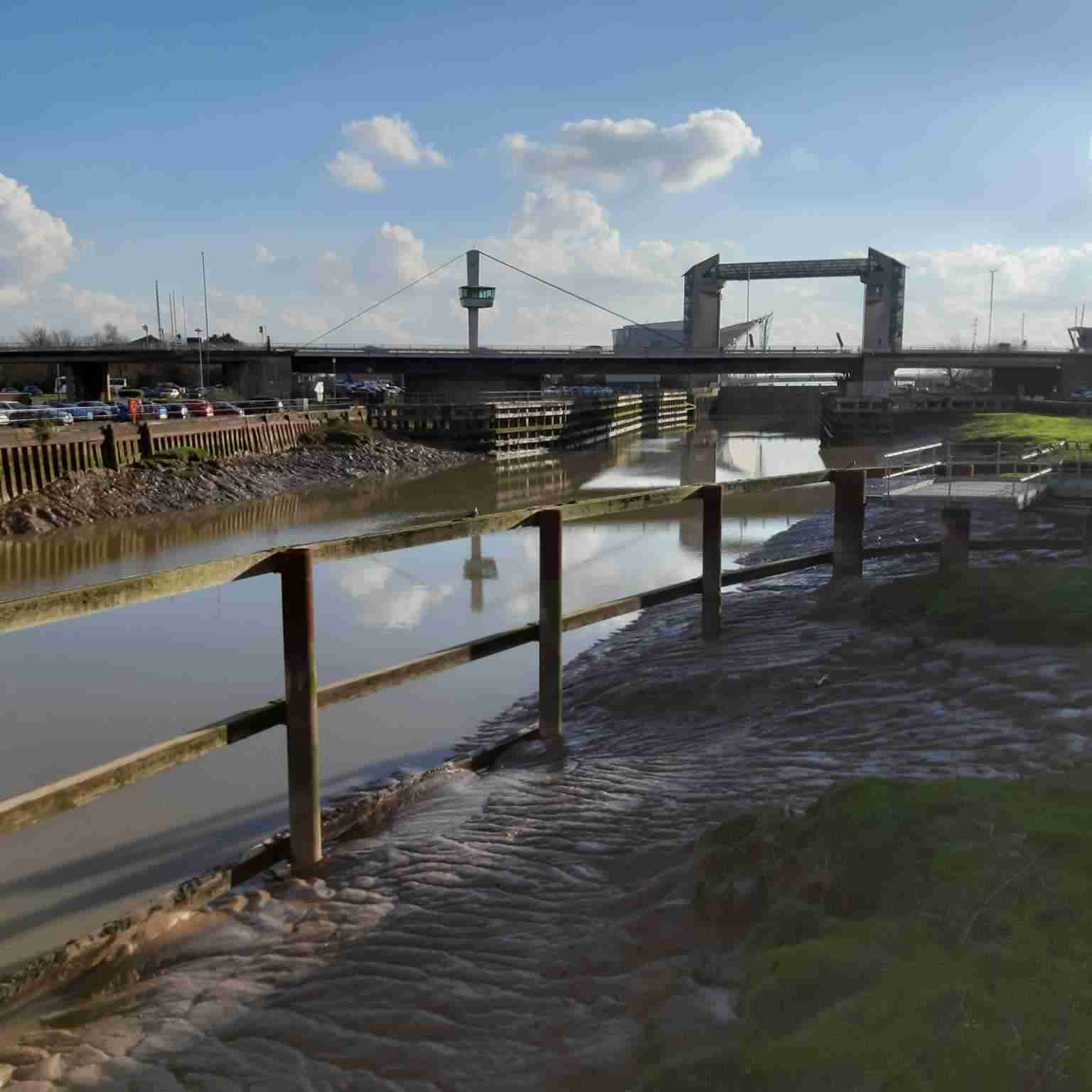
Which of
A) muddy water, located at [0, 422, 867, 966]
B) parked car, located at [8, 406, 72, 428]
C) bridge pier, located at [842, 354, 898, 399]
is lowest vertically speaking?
muddy water, located at [0, 422, 867, 966]

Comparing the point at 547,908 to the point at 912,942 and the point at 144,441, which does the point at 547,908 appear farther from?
the point at 144,441

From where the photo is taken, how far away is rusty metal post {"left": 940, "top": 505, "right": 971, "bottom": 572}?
10.8m

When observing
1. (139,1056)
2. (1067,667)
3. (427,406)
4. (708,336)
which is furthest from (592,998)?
(708,336)

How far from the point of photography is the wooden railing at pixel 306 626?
453cm

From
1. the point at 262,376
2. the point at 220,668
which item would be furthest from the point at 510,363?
the point at 220,668

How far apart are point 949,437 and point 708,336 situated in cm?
5625

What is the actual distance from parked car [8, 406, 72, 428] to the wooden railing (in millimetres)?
25620

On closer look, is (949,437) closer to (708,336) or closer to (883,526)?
(883,526)

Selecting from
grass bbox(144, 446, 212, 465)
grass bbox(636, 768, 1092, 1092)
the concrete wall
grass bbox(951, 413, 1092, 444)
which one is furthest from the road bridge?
grass bbox(636, 768, 1092, 1092)

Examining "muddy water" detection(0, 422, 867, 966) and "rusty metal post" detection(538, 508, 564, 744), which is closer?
→ "muddy water" detection(0, 422, 867, 966)

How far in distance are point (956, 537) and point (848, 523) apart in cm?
104

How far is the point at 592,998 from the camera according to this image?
3.89 m

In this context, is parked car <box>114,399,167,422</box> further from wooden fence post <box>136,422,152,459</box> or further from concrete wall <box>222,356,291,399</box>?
concrete wall <box>222,356,291,399</box>

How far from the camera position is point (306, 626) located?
18.5 feet
